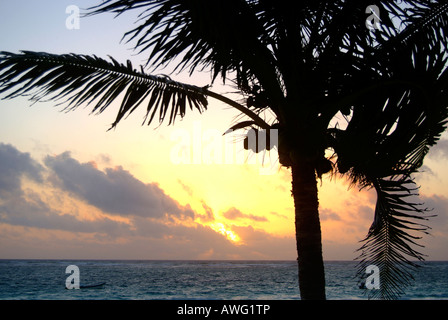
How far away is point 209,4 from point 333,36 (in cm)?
136

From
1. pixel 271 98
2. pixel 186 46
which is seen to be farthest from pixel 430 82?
pixel 186 46

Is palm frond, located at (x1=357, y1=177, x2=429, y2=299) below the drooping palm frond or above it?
below

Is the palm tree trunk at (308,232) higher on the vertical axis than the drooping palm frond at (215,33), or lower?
lower

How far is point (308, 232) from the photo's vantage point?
3.58m

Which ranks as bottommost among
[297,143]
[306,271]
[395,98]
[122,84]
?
[306,271]

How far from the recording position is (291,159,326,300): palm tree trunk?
349 cm

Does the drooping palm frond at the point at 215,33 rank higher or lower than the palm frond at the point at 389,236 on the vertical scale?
higher

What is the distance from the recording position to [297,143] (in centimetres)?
361

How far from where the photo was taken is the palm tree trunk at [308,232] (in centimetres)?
349

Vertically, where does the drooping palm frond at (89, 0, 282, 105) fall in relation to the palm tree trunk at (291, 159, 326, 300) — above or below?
above
